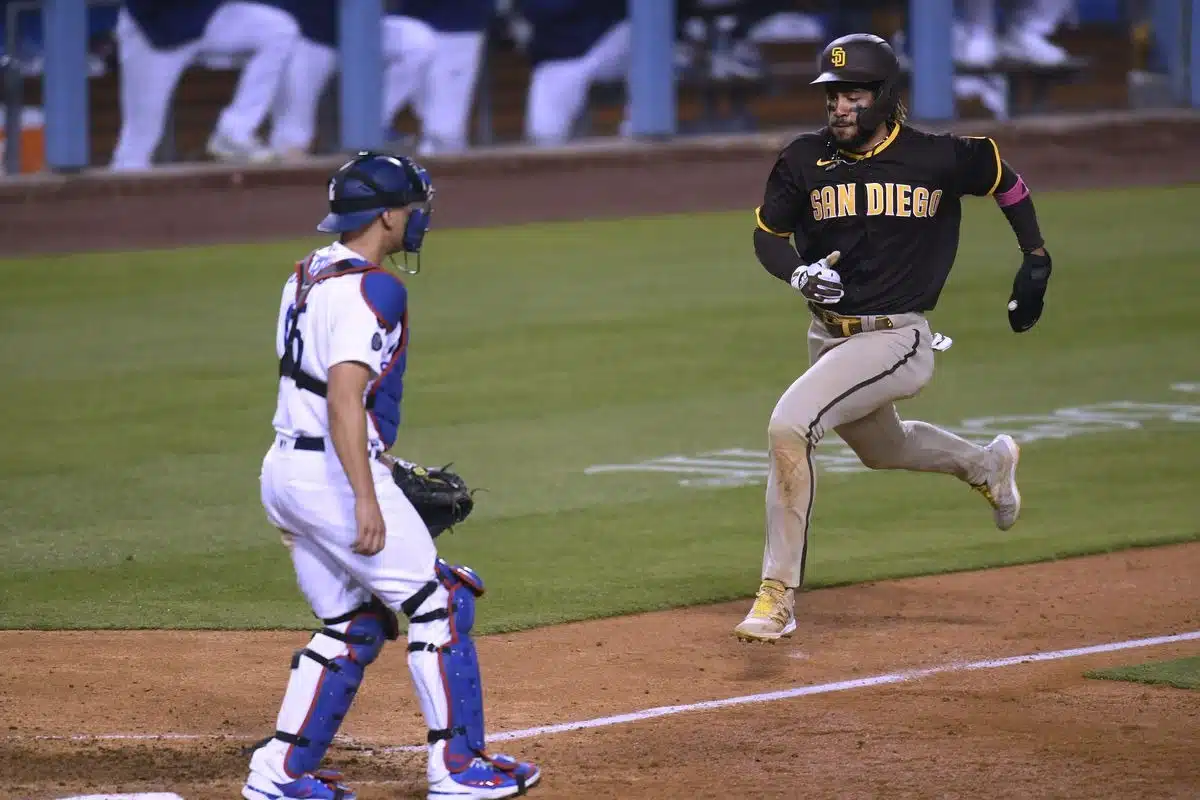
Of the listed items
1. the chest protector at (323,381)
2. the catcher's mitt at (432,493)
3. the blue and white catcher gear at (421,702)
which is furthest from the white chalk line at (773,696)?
the chest protector at (323,381)

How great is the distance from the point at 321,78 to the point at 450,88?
130 centimetres

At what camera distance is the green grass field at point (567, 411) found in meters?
7.56

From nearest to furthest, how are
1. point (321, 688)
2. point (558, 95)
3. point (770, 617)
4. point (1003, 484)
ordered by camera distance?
point (321, 688) → point (770, 617) → point (1003, 484) → point (558, 95)

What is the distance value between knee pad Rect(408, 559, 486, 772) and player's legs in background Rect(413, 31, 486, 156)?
1410 centimetres

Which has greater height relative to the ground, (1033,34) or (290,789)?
(290,789)

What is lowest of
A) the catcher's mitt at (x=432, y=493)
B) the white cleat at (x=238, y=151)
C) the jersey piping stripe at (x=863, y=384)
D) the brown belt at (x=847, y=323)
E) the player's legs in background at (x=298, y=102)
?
the white cleat at (x=238, y=151)

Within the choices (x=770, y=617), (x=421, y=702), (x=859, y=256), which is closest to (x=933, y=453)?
(x=859, y=256)

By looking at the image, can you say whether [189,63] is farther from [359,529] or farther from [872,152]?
[359,529]

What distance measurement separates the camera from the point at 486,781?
4.54 m

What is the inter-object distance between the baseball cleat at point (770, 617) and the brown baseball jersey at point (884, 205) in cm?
98

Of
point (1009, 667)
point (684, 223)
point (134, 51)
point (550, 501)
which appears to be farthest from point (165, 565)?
point (684, 223)

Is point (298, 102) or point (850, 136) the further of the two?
point (298, 102)

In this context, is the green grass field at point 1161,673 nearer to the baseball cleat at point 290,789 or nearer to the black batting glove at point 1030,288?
the black batting glove at point 1030,288

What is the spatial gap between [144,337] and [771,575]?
319 inches
